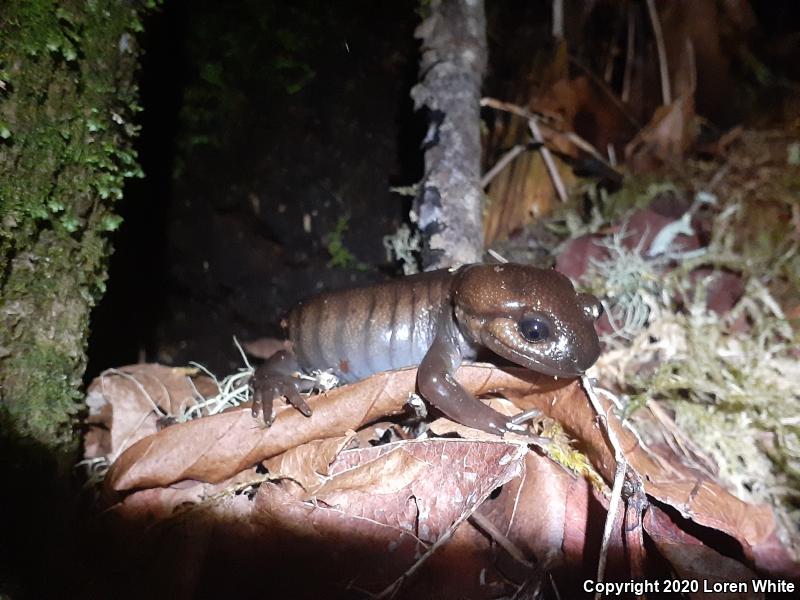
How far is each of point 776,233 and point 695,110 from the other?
2182 mm

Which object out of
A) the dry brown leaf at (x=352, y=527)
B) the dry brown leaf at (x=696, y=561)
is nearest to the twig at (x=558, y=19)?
the dry brown leaf at (x=352, y=527)

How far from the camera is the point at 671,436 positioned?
2.53 m

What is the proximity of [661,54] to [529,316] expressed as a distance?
428cm

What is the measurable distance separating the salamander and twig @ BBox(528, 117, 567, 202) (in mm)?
1995

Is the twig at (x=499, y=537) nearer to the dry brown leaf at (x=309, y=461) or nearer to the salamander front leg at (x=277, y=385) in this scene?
the dry brown leaf at (x=309, y=461)

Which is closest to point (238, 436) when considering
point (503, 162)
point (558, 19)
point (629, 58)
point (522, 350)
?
point (522, 350)

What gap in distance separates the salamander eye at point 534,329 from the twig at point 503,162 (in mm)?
2164

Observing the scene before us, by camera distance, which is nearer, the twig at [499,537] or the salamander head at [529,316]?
the twig at [499,537]

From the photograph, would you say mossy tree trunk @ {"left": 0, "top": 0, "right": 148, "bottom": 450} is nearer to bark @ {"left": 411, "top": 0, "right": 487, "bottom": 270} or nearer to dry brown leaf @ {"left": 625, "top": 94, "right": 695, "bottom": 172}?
bark @ {"left": 411, "top": 0, "right": 487, "bottom": 270}

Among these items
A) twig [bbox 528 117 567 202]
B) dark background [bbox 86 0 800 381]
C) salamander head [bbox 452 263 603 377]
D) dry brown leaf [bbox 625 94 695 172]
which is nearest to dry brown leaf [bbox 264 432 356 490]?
salamander head [bbox 452 263 603 377]

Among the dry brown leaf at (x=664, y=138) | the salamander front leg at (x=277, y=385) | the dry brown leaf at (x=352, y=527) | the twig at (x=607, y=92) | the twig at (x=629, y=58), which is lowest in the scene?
the dry brown leaf at (x=352, y=527)

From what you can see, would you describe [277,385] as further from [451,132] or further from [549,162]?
[549,162]

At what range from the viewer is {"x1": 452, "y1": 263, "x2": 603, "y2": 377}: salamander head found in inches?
93.4

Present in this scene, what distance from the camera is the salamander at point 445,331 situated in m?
2.37
